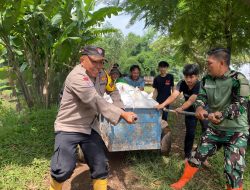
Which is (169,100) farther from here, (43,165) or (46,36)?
(46,36)

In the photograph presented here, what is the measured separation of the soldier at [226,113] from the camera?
10.6ft

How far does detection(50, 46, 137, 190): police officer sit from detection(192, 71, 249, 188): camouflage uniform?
109 centimetres

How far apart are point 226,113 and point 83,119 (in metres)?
1.47

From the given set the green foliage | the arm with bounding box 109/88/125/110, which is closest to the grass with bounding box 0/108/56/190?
the arm with bounding box 109/88/125/110

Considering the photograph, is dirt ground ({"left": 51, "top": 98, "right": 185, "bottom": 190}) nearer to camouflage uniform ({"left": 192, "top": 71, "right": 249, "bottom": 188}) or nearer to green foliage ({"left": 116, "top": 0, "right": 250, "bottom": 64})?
camouflage uniform ({"left": 192, "top": 71, "right": 249, "bottom": 188})

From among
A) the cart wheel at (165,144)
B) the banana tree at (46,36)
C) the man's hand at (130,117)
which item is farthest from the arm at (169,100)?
the banana tree at (46,36)

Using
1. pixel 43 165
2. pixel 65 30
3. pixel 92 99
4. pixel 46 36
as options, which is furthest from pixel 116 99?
pixel 46 36

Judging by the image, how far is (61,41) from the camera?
6.24m

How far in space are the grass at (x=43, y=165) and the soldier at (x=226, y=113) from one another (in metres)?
0.79

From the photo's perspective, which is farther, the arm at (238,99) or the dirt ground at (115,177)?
the dirt ground at (115,177)

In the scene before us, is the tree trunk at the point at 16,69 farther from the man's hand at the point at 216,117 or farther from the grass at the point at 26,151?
the man's hand at the point at 216,117

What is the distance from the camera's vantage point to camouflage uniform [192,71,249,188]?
3232 millimetres

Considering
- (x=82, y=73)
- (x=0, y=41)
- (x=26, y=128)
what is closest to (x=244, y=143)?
(x=82, y=73)

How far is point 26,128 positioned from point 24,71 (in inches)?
84.2
